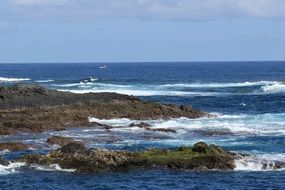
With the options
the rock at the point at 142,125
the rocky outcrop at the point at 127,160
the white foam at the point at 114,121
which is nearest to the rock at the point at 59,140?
the rocky outcrop at the point at 127,160

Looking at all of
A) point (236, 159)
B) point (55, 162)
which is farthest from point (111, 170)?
point (236, 159)

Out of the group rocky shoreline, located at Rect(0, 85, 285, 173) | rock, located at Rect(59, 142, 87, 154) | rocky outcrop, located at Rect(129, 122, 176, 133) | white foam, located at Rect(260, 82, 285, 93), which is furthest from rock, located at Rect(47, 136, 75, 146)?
white foam, located at Rect(260, 82, 285, 93)

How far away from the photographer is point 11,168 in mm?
36219

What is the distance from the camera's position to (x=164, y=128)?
53.9 metres

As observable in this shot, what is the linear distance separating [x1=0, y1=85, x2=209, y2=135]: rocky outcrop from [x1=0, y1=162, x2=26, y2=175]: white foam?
15.6 m

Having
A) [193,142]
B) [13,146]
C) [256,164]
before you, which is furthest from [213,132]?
[13,146]

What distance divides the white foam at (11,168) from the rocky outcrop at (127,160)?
52cm

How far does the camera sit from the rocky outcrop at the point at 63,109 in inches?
2162

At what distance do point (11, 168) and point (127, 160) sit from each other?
611 cm

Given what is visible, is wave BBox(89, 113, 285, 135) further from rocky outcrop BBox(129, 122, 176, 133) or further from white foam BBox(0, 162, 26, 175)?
white foam BBox(0, 162, 26, 175)

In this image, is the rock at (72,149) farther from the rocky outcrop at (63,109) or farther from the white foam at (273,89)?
the white foam at (273,89)

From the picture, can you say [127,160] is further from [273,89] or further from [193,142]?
[273,89]

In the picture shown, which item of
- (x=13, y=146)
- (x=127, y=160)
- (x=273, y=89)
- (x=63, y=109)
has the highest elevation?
(x=63, y=109)

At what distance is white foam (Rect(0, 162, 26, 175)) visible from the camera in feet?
117
